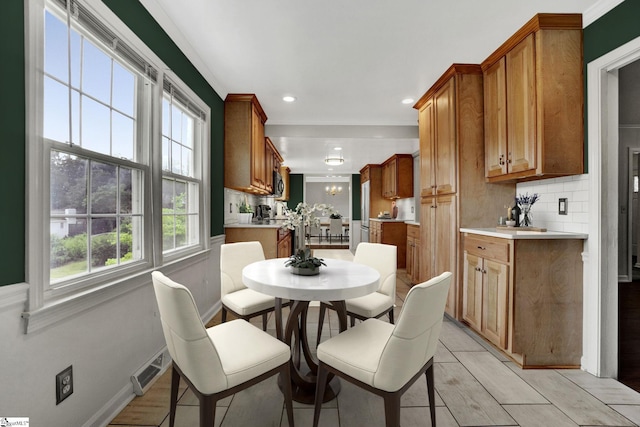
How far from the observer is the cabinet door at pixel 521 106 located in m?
2.12

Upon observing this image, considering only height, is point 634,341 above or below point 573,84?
below

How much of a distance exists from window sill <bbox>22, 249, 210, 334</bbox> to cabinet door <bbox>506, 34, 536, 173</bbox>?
2.85 meters

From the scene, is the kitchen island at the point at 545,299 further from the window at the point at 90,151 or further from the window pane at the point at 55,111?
the window pane at the point at 55,111

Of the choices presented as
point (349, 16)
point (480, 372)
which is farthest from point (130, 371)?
point (349, 16)

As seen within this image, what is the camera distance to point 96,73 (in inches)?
62.9

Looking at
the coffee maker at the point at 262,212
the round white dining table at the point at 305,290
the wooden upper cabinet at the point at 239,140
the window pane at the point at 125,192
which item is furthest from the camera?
the coffee maker at the point at 262,212

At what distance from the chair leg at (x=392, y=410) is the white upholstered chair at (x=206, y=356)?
1.48 feet

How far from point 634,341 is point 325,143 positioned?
4478mm

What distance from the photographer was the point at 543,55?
206 centimetres

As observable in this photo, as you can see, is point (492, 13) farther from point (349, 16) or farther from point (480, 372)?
point (480, 372)

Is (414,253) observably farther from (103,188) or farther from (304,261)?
(103,188)

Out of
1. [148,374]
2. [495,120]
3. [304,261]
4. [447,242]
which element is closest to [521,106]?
[495,120]

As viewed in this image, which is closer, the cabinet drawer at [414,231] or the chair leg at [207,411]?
the chair leg at [207,411]

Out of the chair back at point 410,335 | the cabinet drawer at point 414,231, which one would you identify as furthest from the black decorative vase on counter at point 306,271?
the cabinet drawer at point 414,231
